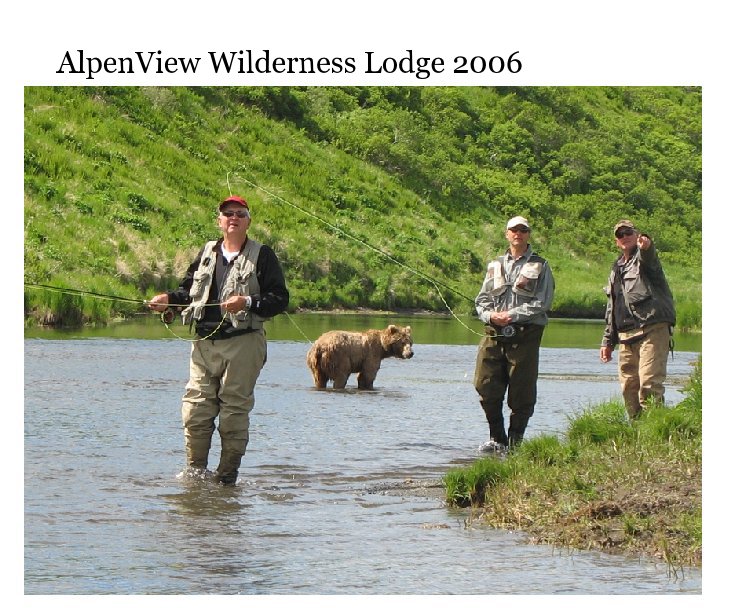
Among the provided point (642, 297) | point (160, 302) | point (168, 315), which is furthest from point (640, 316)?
point (160, 302)

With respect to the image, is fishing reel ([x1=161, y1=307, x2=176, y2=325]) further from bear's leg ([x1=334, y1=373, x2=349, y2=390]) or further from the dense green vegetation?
the dense green vegetation

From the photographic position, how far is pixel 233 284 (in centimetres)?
952

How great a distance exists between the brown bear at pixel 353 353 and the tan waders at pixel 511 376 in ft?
16.9

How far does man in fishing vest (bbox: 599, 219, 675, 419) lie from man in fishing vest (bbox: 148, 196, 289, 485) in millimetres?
3336

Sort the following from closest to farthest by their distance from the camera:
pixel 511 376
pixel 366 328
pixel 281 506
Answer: pixel 281 506 → pixel 511 376 → pixel 366 328

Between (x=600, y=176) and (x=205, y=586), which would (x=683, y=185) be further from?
(x=205, y=586)

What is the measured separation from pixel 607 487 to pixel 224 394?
9.48ft

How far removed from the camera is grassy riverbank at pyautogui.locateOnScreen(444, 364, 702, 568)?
757cm

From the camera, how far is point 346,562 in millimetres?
7316

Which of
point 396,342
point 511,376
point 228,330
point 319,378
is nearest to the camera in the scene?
point 228,330

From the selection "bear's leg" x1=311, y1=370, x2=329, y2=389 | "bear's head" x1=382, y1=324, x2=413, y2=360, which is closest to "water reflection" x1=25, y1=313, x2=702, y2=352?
"bear's head" x1=382, y1=324, x2=413, y2=360

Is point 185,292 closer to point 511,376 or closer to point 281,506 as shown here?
point 281,506

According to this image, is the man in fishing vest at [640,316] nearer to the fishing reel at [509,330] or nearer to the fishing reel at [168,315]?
the fishing reel at [509,330]

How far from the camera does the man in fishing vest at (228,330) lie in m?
9.49
